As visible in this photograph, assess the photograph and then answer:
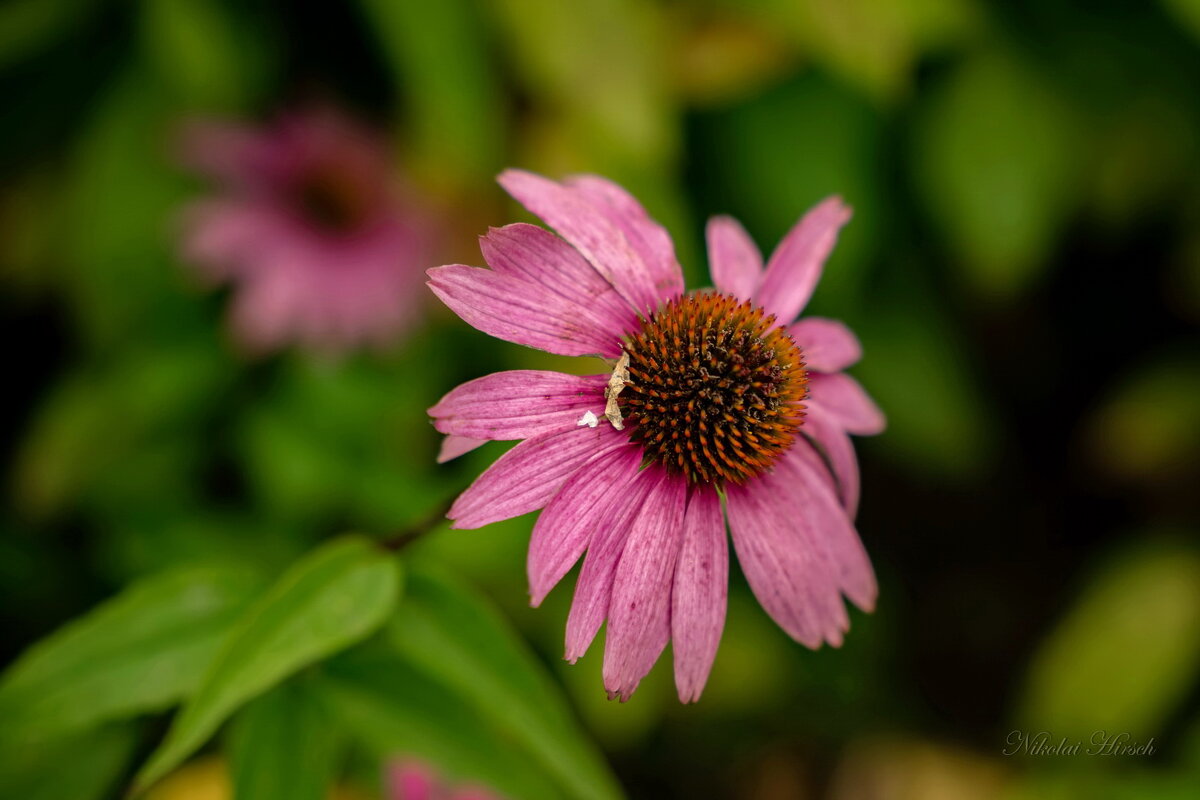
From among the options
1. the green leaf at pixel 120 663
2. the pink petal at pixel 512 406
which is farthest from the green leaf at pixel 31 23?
the pink petal at pixel 512 406

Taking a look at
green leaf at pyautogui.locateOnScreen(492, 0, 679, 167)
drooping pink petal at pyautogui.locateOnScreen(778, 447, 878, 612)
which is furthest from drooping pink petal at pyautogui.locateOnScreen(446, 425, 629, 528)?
green leaf at pyautogui.locateOnScreen(492, 0, 679, 167)

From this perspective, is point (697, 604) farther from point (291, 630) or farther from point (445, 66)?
point (445, 66)

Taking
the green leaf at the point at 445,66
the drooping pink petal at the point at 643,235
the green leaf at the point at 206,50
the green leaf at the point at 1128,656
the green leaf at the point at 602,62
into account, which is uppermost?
the green leaf at the point at 206,50

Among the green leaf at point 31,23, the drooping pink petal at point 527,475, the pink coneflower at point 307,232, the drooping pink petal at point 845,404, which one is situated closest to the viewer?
the drooping pink petal at point 527,475

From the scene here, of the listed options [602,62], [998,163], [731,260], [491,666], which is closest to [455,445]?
[491,666]

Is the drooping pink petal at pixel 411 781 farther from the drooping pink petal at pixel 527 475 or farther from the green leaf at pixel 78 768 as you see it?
the drooping pink petal at pixel 527 475

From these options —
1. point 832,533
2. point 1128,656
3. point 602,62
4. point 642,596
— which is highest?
point 602,62
